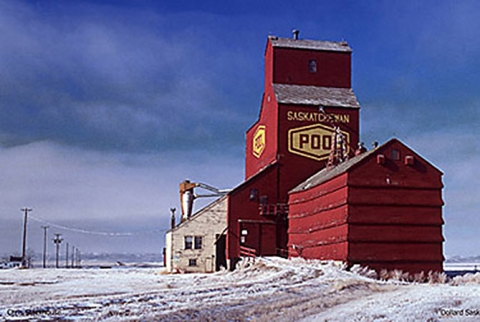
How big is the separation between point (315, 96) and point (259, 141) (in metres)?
6.08

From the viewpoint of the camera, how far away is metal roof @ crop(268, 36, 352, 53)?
156 feet

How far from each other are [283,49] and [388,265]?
20.0 m

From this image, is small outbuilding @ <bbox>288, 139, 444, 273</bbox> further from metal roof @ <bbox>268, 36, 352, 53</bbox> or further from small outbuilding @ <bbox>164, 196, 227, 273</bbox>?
metal roof @ <bbox>268, 36, 352, 53</bbox>

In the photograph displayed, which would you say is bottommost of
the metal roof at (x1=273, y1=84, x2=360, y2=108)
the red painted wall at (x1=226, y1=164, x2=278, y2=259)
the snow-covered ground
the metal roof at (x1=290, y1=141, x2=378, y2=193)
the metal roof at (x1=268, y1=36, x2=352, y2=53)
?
the snow-covered ground

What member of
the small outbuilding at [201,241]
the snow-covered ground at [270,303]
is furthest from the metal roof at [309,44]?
the snow-covered ground at [270,303]

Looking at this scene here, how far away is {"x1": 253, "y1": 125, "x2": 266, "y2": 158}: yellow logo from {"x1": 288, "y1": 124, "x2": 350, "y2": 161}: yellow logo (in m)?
3.85

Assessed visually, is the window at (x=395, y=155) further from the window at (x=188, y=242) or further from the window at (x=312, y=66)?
the window at (x=188, y=242)

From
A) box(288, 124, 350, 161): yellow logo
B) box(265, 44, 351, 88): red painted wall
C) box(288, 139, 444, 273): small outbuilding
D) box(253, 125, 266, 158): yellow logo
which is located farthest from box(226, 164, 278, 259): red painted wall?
box(288, 139, 444, 273): small outbuilding

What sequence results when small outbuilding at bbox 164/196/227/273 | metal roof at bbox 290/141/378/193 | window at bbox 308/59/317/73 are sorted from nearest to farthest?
metal roof at bbox 290/141/378/193 → small outbuilding at bbox 164/196/227/273 → window at bbox 308/59/317/73

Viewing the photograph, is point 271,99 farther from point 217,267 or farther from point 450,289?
point 450,289

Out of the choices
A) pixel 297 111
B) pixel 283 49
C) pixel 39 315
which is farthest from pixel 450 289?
pixel 283 49

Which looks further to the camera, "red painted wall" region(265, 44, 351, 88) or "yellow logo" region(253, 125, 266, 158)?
"yellow logo" region(253, 125, 266, 158)

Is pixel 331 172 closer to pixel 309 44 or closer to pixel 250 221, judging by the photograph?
pixel 250 221

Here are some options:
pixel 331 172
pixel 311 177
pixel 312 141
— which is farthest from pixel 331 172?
pixel 312 141
